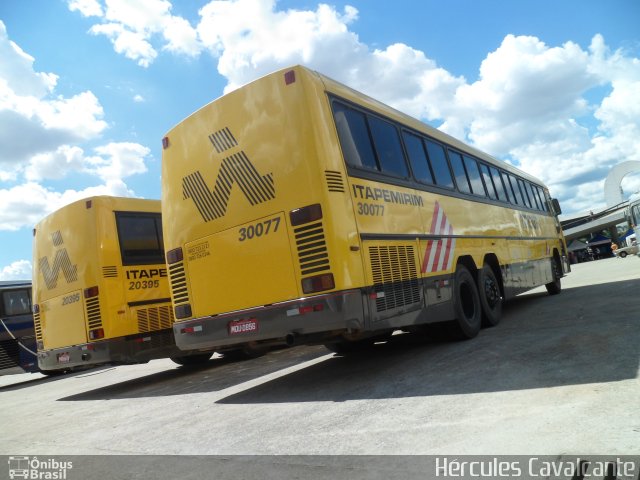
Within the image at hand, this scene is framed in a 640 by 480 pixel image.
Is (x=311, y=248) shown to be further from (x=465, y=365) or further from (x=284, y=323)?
(x=465, y=365)

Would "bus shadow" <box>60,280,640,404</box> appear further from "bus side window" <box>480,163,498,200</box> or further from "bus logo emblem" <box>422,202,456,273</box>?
"bus side window" <box>480,163,498,200</box>

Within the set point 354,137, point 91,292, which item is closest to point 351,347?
point 354,137

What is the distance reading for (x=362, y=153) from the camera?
19.0ft

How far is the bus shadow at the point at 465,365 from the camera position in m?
4.55

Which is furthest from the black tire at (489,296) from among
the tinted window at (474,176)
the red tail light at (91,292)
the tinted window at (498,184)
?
the red tail light at (91,292)

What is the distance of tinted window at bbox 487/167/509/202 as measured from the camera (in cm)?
1042

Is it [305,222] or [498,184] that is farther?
[498,184]

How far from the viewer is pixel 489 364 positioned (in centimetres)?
527

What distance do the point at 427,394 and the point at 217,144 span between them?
3677 mm

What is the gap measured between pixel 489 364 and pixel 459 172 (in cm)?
416

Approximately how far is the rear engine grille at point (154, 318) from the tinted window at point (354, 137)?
5177 millimetres


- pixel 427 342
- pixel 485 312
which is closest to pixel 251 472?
pixel 427 342

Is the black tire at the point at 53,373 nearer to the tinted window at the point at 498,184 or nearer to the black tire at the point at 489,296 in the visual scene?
the black tire at the point at 489,296

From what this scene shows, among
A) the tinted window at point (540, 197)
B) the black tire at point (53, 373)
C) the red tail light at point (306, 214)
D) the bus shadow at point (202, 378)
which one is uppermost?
the tinted window at point (540, 197)
